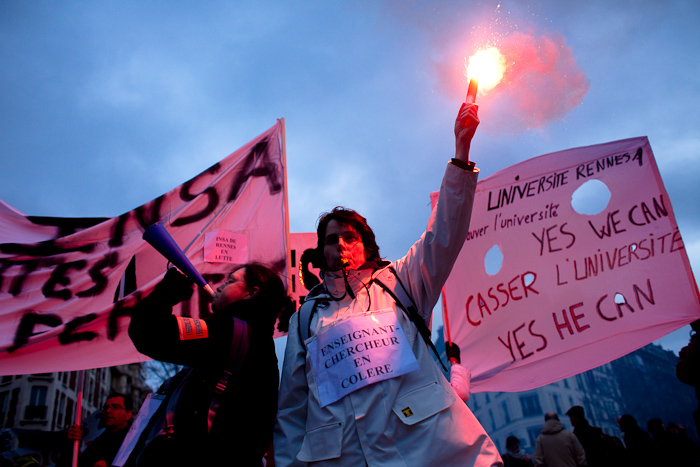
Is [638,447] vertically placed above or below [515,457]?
above

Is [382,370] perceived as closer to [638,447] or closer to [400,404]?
[400,404]

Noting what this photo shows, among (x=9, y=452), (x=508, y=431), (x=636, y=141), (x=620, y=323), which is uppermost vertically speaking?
(x=636, y=141)

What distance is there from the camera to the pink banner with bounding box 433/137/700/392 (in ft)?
12.8

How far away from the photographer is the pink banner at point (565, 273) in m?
3.89

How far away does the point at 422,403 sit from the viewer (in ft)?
5.95

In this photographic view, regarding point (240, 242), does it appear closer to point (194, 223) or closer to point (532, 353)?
point (194, 223)

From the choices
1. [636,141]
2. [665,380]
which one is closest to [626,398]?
[665,380]

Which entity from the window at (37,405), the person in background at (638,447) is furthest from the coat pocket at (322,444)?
the window at (37,405)

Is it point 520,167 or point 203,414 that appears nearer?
point 203,414

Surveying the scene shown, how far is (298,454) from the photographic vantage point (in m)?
1.86

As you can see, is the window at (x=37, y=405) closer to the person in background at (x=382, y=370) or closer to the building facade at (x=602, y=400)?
the person in background at (x=382, y=370)

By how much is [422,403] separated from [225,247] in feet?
10.8

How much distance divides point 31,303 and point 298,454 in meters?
3.71

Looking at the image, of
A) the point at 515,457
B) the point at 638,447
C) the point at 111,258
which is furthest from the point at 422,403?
the point at 515,457
